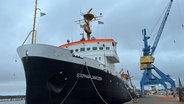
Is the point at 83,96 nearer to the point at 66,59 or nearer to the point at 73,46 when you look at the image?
the point at 66,59

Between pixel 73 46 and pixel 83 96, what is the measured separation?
23.3 ft

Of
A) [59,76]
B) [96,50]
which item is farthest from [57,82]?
[96,50]

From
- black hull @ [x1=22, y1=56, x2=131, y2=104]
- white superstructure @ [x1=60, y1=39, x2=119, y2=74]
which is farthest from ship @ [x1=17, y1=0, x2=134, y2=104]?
white superstructure @ [x1=60, y1=39, x2=119, y2=74]

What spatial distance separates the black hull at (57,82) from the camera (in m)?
13.5

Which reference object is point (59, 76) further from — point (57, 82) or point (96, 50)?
point (96, 50)

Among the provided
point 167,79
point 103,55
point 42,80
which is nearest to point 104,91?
point 103,55

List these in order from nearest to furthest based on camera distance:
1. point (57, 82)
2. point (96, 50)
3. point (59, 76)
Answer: point (59, 76)
point (57, 82)
point (96, 50)

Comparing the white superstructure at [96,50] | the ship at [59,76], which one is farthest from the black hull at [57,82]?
the white superstructure at [96,50]

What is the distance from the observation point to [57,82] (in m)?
14.2

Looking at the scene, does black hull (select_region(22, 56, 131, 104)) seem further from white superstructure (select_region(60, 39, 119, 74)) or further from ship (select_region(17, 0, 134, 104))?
white superstructure (select_region(60, 39, 119, 74))

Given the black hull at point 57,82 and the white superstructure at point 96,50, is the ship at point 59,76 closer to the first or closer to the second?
the black hull at point 57,82

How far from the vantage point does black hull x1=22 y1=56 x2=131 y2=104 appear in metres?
13.5

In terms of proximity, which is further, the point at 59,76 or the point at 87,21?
the point at 87,21

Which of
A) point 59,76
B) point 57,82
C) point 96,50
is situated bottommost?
point 57,82
